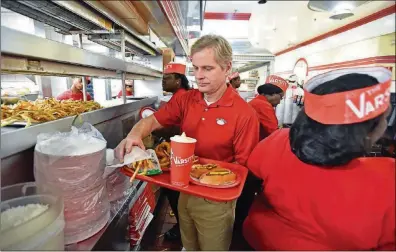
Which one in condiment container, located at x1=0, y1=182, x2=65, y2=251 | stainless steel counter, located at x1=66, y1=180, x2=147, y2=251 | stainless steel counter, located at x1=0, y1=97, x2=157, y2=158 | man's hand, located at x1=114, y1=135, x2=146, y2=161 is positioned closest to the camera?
condiment container, located at x1=0, y1=182, x2=65, y2=251

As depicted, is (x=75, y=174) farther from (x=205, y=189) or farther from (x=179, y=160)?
(x=205, y=189)

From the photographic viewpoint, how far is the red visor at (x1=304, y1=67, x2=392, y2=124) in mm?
725

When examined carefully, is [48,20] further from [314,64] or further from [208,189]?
[314,64]

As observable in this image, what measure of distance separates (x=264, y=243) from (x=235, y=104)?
0.80 m

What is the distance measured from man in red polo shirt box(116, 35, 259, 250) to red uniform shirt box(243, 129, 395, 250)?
0.26 metres

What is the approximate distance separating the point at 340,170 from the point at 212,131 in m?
0.78

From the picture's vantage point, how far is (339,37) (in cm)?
477

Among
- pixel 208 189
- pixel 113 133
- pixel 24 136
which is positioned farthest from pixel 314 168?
pixel 113 133

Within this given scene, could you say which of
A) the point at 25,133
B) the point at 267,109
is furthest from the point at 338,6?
the point at 25,133

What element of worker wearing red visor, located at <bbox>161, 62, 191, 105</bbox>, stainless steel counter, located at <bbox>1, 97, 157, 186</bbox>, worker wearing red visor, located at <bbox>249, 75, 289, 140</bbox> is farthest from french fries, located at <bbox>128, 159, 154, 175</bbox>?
worker wearing red visor, located at <bbox>161, 62, 191, 105</bbox>

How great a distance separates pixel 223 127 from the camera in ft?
4.81

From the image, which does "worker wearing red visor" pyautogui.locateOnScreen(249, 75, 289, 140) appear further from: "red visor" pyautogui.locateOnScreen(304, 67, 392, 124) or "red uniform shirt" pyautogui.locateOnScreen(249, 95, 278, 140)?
"red visor" pyautogui.locateOnScreen(304, 67, 392, 124)

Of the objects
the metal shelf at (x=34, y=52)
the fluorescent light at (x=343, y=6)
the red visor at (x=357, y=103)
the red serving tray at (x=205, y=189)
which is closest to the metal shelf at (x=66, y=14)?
the metal shelf at (x=34, y=52)

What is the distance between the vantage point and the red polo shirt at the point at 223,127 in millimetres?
1424
